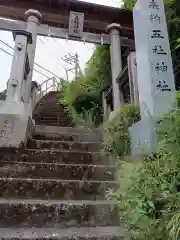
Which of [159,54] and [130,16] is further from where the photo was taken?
[130,16]

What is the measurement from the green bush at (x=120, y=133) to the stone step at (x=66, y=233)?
132 centimetres

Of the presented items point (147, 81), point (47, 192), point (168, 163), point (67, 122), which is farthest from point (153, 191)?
point (67, 122)

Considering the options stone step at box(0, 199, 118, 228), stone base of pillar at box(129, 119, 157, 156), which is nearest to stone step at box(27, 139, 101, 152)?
stone base of pillar at box(129, 119, 157, 156)

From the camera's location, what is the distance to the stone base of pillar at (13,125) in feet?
11.5

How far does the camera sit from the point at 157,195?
64.6 inches

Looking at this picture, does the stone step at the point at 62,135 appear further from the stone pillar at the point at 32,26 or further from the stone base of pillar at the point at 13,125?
the stone pillar at the point at 32,26

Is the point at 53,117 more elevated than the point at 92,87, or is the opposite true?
the point at 92,87

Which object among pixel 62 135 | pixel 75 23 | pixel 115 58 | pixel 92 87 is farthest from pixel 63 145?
pixel 75 23

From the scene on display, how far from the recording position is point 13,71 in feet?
13.3

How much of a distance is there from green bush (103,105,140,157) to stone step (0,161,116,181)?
386mm

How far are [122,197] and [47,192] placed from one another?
1.00 metres

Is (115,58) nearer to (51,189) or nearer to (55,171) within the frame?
(55,171)

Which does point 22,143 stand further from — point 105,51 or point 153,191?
point 105,51

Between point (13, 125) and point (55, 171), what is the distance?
1192 millimetres
